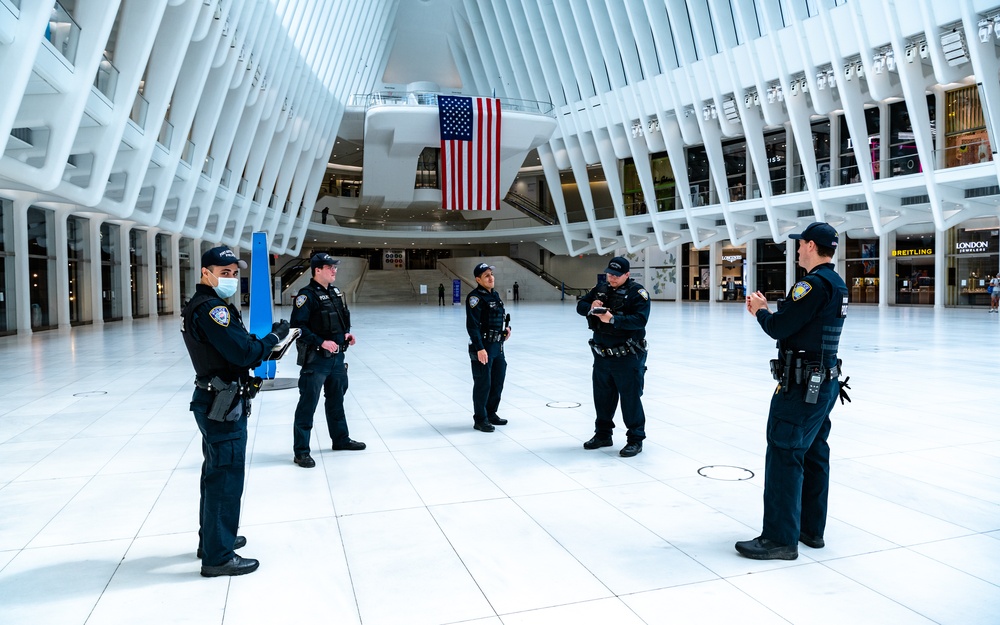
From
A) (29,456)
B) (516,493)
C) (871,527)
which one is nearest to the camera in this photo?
(871,527)

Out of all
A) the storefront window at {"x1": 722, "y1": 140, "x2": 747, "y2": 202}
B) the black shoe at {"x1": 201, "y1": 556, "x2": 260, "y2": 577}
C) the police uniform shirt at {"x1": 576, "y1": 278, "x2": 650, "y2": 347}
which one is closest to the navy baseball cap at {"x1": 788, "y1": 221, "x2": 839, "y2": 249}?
the police uniform shirt at {"x1": 576, "y1": 278, "x2": 650, "y2": 347}

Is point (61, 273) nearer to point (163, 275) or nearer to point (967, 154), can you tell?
point (163, 275)

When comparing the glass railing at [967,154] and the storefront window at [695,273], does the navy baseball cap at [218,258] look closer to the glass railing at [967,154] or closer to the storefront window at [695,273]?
the glass railing at [967,154]

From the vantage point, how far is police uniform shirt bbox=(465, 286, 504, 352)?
6695 mm

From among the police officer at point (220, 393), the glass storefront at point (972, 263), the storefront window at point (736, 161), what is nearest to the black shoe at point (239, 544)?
the police officer at point (220, 393)

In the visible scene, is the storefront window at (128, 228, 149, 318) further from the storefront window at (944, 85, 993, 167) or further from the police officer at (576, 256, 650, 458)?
the storefront window at (944, 85, 993, 167)

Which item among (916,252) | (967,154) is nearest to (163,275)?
(967,154)

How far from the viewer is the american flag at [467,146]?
33.8 metres

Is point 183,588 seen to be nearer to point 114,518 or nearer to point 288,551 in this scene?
point 288,551

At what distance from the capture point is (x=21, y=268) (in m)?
20.0

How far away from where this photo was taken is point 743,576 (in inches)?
134

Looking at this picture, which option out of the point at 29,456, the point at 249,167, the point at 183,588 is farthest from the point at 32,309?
the point at 183,588

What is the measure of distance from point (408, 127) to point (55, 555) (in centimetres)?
3357

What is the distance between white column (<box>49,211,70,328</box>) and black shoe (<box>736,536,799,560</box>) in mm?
23484
